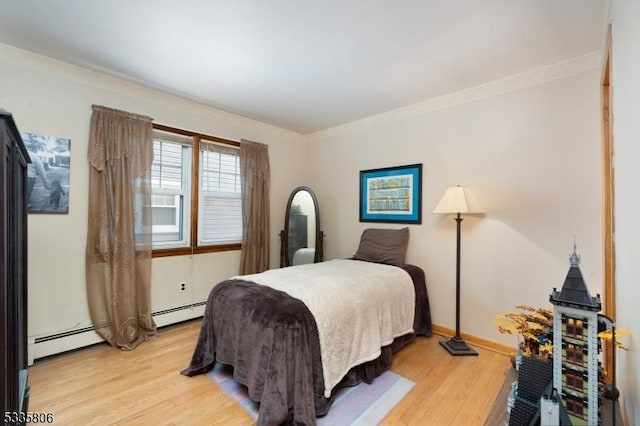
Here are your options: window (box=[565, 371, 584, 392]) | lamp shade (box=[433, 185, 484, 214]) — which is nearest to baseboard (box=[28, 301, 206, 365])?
lamp shade (box=[433, 185, 484, 214])

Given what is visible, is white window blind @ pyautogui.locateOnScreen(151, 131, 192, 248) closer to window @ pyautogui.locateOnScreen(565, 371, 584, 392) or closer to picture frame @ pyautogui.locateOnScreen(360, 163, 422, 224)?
picture frame @ pyautogui.locateOnScreen(360, 163, 422, 224)

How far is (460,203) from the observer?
255 cm

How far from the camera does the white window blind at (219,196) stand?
3387 mm

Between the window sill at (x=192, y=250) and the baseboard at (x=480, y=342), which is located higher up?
the window sill at (x=192, y=250)

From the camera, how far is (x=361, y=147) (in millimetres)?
3744

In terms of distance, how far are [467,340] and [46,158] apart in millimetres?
4079

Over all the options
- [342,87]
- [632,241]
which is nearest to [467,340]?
[632,241]

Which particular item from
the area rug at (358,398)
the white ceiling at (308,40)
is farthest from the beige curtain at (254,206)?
the area rug at (358,398)

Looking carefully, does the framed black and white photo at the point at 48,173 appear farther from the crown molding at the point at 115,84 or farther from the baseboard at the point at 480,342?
the baseboard at the point at 480,342

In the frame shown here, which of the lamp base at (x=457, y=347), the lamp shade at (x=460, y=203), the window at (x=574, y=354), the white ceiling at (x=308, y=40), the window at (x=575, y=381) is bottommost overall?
the lamp base at (x=457, y=347)

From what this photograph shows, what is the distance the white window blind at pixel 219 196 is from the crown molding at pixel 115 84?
366mm

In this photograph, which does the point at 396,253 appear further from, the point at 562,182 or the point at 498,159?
the point at 562,182

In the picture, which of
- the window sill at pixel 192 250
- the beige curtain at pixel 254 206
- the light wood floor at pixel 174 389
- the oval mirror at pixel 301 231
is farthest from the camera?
the oval mirror at pixel 301 231

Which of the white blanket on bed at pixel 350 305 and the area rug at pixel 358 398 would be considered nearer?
the area rug at pixel 358 398
